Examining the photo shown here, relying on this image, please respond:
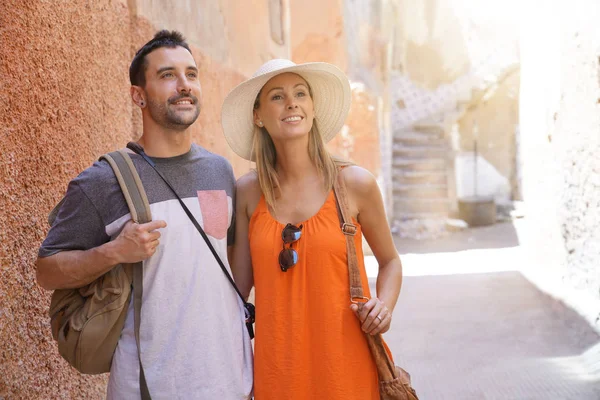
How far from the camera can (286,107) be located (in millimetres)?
2232

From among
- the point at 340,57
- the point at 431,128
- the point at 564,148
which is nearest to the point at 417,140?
the point at 431,128

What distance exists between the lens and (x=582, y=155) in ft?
17.1

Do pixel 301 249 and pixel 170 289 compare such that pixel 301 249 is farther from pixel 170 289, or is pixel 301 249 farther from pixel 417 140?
pixel 417 140

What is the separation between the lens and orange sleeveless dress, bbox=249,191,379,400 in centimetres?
203

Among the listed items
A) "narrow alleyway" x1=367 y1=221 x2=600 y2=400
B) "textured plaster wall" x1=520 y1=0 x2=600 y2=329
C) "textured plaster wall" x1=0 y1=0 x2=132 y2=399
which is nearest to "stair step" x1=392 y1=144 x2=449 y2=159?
"narrow alleyway" x1=367 y1=221 x2=600 y2=400

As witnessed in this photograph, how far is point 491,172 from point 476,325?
11756 mm

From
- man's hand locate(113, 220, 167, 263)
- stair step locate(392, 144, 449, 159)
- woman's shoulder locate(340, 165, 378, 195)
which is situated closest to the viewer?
man's hand locate(113, 220, 167, 263)

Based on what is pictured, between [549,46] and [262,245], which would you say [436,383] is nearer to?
[262,245]

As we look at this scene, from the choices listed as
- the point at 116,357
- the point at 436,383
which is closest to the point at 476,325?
the point at 436,383

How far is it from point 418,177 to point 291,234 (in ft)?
42.8

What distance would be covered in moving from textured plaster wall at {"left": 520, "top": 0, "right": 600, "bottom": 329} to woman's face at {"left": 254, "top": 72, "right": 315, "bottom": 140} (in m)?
3.31

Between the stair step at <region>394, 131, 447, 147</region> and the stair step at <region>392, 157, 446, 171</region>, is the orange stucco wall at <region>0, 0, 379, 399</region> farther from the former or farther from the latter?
the stair step at <region>394, 131, 447, 147</region>

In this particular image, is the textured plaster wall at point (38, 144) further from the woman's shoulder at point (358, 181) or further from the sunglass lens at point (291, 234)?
the woman's shoulder at point (358, 181)

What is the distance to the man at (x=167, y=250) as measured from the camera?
1756mm
